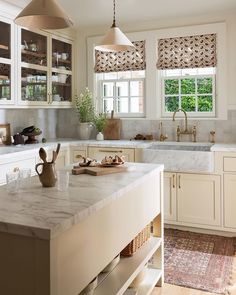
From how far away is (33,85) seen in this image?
4293mm

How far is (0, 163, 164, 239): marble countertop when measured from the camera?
133 centimetres

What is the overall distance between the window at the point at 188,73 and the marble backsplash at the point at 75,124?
18 centimetres

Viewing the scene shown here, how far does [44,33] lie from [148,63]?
140cm

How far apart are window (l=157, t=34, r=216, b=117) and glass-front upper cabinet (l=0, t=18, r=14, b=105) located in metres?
1.89

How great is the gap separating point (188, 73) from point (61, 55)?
1.74 meters

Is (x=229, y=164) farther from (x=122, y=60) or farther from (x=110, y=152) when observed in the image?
(x=122, y=60)

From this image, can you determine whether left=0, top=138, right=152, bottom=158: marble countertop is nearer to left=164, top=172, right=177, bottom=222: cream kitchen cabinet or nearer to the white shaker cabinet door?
left=164, top=172, right=177, bottom=222: cream kitchen cabinet

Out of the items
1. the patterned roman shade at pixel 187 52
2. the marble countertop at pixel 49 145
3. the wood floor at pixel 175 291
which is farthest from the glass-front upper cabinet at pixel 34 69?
the wood floor at pixel 175 291

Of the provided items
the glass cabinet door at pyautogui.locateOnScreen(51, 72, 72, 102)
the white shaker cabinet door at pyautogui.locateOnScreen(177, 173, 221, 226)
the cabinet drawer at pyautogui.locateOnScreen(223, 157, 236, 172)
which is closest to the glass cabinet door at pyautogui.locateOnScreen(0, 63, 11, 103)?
the glass cabinet door at pyautogui.locateOnScreen(51, 72, 72, 102)

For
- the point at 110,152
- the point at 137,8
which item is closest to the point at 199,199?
the point at 110,152

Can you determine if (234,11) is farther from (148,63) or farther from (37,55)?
(37,55)

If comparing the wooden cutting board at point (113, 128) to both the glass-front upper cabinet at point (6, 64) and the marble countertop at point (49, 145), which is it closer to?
the marble countertop at point (49, 145)

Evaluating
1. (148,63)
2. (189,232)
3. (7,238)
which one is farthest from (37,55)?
(7,238)

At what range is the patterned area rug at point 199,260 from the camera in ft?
9.12
